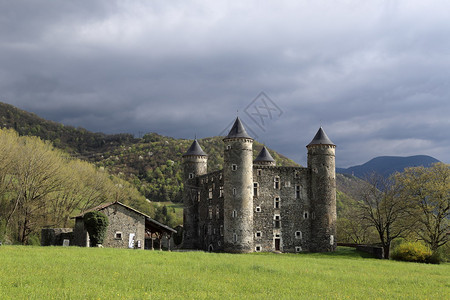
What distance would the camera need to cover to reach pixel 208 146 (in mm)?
167875

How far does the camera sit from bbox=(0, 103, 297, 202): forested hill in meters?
133

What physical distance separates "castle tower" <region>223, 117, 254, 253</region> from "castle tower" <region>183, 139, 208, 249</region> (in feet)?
41.9

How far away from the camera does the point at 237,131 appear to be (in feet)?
185

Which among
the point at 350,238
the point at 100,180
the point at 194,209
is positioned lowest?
the point at 350,238

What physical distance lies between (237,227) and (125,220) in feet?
45.5

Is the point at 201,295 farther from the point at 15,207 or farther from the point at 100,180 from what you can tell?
the point at 100,180

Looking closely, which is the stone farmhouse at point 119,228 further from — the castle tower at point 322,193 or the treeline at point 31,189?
the castle tower at point 322,193

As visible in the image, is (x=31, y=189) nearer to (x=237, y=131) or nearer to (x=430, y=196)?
(x=237, y=131)

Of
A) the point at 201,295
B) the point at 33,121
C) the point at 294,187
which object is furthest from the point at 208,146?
the point at 201,295

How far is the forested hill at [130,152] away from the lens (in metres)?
133

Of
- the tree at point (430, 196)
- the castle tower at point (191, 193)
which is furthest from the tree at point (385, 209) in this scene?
the castle tower at point (191, 193)

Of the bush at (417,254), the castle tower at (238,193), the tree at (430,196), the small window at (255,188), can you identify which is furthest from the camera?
the small window at (255,188)

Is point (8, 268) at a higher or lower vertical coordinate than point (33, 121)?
lower

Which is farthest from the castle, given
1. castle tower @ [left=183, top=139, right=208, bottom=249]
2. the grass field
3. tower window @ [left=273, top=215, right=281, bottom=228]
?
the grass field
